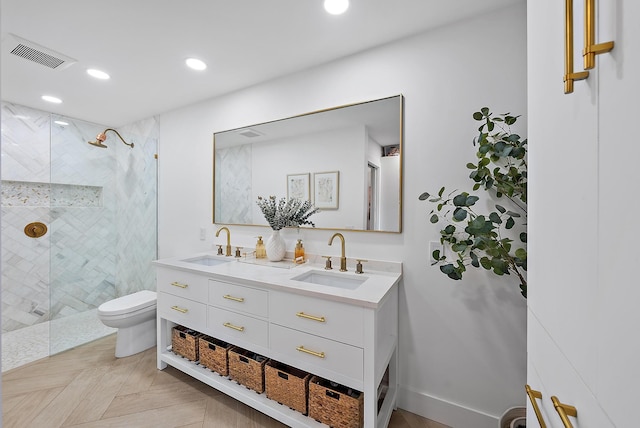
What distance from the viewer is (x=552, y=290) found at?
0.62 meters

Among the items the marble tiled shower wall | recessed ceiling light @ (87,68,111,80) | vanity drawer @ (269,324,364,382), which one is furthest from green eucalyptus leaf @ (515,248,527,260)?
the marble tiled shower wall

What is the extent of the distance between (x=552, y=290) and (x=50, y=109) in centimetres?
444

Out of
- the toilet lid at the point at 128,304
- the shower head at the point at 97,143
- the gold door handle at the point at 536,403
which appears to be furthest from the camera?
the shower head at the point at 97,143

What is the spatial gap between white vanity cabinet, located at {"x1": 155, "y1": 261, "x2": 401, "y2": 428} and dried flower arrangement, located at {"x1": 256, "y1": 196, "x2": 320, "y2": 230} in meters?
0.37

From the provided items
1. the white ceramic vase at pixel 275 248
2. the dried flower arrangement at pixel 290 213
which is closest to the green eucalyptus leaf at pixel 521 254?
the dried flower arrangement at pixel 290 213

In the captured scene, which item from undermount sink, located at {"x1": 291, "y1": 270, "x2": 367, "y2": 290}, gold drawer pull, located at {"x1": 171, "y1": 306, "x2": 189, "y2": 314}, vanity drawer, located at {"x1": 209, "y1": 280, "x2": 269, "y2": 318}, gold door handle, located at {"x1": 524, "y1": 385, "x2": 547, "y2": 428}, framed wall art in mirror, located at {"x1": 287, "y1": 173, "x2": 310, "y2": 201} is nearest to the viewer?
gold door handle, located at {"x1": 524, "y1": 385, "x2": 547, "y2": 428}

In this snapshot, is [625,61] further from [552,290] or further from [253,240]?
[253,240]

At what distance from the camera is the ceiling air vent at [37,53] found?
181 cm

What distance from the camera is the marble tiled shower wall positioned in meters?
2.77

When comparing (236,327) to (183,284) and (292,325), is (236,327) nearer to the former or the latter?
(292,325)

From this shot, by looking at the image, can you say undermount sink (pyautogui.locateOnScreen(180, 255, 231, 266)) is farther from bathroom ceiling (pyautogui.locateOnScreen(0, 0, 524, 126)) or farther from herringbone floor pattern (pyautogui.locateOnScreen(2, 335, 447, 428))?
bathroom ceiling (pyautogui.locateOnScreen(0, 0, 524, 126))

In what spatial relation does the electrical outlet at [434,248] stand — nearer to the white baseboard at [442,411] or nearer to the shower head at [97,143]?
the white baseboard at [442,411]

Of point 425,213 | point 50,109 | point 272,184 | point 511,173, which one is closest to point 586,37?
Answer: point 511,173

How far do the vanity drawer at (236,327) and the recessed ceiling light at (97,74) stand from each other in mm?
2142
